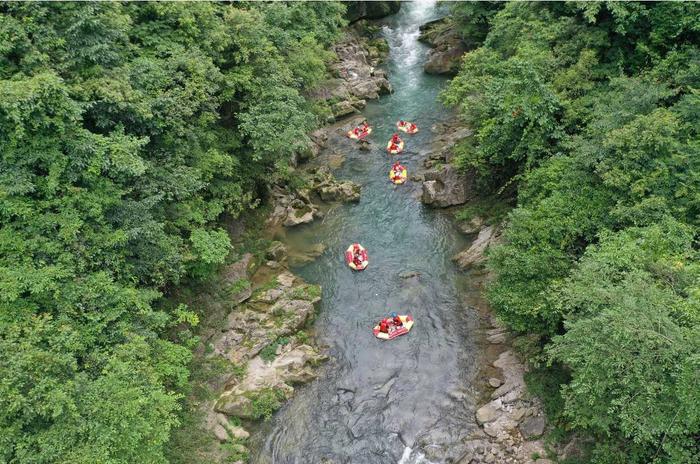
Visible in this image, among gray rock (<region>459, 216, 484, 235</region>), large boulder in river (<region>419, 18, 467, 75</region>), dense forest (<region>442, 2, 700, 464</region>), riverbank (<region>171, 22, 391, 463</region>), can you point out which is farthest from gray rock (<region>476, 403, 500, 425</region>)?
large boulder in river (<region>419, 18, 467, 75</region>)

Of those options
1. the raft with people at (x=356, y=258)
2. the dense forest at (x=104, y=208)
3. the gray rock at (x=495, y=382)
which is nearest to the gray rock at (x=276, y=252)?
the dense forest at (x=104, y=208)

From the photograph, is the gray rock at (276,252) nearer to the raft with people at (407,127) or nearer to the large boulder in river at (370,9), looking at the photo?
the raft with people at (407,127)

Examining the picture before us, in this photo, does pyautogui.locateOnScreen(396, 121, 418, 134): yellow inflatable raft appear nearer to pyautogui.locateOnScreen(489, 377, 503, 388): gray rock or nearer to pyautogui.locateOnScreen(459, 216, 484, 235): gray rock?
pyautogui.locateOnScreen(459, 216, 484, 235): gray rock

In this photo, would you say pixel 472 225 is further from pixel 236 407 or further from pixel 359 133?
pixel 236 407

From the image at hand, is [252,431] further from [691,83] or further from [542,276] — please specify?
[691,83]

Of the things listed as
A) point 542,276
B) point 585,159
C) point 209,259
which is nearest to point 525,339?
point 542,276
